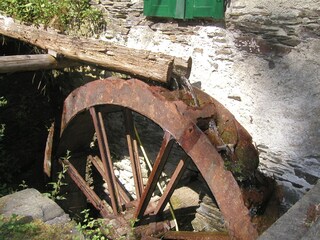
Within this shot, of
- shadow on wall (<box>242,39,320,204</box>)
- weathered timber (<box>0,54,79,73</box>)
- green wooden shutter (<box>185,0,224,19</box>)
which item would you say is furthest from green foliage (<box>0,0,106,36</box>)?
shadow on wall (<box>242,39,320,204</box>)

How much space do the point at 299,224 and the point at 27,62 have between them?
2.83 metres

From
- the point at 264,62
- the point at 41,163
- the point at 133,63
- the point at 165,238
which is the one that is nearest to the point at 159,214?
the point at 165,238

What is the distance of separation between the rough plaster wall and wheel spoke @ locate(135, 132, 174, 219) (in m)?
0.68

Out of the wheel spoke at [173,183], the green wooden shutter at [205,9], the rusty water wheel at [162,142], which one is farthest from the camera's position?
the wheel spoke at [173,183]

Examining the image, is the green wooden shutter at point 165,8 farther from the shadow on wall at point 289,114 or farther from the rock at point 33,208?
the rock at point 33,208

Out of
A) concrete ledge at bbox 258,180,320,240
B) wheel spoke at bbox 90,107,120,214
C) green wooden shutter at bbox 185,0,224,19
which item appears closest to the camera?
concrete ledge at bbox 258,180,320,240

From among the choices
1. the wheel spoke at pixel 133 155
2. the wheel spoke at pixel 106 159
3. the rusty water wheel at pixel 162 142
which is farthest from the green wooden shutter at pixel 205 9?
the wheel spoke at pixel 106 159

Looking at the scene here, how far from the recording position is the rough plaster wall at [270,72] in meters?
2.83

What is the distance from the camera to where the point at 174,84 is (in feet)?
10.7

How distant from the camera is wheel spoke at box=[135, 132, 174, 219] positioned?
9.95 ft

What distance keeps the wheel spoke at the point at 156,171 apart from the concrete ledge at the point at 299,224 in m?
1.16

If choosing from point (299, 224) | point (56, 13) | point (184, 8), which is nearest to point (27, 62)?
point (56, 13)

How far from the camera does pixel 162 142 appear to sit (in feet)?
10.6

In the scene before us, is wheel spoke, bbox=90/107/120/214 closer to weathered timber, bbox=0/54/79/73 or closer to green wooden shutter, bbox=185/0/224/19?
weathered timber, bbox=0/54/79/73
